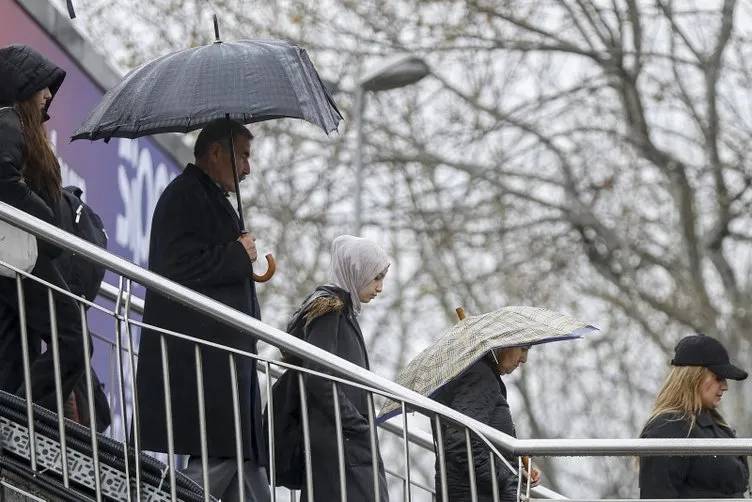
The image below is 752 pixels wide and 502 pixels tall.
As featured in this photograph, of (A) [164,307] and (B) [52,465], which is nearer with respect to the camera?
(B) [52,465]

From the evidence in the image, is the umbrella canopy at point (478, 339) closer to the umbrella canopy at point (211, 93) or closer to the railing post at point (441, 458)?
the railing post at point (441, 458)

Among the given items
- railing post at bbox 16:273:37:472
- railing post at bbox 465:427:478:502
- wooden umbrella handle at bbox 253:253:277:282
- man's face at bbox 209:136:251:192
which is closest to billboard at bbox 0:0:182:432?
wooden umbrella handle at bbox 253:253:277:282

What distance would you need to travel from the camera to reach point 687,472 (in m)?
7.11

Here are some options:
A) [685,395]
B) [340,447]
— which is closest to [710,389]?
[685,395]

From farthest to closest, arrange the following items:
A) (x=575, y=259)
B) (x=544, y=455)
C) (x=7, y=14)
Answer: (x=575, y=259) < (x=7, y=14) < (x=544, y=455)

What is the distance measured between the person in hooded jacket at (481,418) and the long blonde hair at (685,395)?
1.06m

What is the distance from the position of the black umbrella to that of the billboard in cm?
187

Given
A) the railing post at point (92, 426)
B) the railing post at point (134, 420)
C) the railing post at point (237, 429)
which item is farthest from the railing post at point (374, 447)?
the railing post at point (92, 426)

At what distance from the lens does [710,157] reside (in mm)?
18109

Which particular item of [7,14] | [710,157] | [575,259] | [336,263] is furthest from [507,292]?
[336,263]

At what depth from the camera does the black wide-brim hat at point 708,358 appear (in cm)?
724

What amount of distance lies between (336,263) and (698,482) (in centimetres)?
187

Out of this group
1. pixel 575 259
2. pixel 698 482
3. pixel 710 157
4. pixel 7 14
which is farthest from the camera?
pixel 575 259

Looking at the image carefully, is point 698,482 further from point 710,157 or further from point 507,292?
point 507,292
